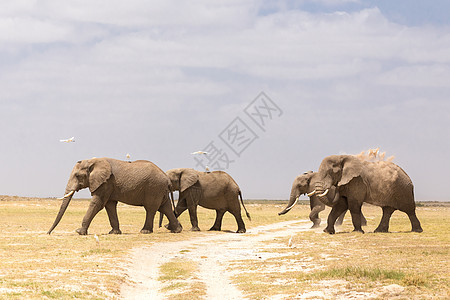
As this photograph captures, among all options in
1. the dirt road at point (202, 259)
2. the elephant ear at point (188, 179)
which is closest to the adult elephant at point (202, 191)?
the elephant ear at point (188, 179)

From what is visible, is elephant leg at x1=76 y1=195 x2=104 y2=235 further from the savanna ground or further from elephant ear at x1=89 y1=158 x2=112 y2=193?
the savanna ground

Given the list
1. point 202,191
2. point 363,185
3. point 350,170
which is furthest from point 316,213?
point 350,170

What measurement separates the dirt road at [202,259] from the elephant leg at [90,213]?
178 inches

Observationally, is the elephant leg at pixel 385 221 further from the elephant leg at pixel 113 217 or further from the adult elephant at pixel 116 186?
the elephant leg at pixel 113 217

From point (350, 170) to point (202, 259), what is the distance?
35.9ft

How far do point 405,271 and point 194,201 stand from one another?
61.0ft

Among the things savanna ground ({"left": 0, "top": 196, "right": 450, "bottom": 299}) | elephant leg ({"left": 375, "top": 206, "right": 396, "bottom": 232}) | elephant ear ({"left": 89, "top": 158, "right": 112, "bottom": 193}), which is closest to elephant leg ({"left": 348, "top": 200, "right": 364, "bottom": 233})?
elephant leg ({"left": 375, "top": 206, "right": 396, "bottom": 232})

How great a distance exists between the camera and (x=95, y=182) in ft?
90.8

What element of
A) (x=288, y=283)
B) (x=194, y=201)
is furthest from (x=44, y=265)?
(x=194, y=201)

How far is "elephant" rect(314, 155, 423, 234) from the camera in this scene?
1116 inches

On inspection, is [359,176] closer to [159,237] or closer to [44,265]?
[159,237]

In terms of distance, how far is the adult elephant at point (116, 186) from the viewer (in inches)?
1091

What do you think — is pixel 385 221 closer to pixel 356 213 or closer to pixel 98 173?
pixel 356 213

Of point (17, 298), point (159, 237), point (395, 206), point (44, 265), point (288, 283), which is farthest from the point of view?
point (395, 206)
